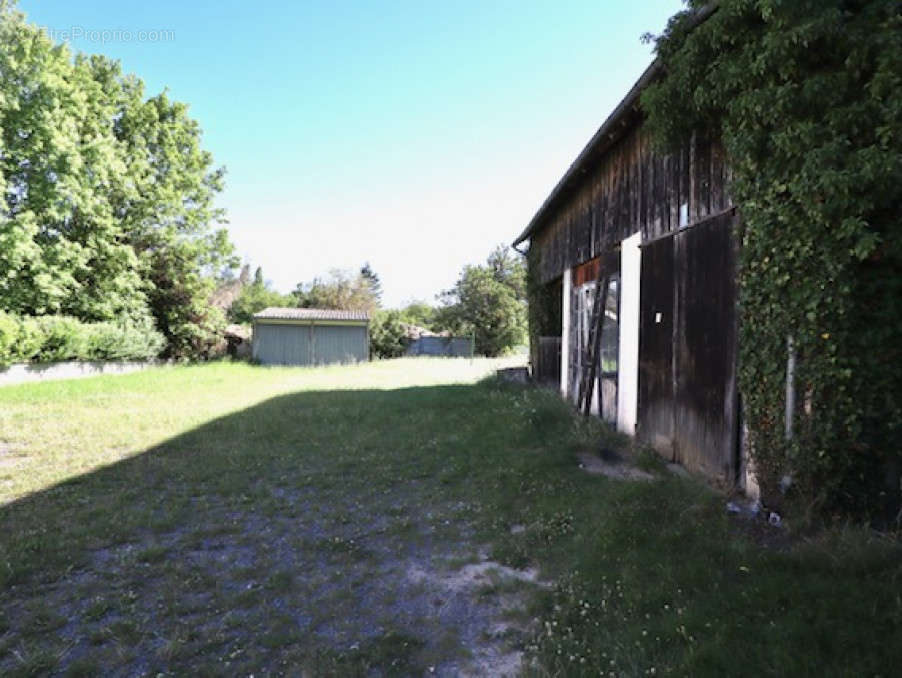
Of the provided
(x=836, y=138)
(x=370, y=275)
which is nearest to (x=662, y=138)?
(x=836, y=138)

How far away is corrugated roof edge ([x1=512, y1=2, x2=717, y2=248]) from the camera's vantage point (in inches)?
168

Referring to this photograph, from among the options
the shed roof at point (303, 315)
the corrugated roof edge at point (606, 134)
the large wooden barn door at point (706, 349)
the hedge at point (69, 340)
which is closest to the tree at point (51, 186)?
the hedge at point (69, 340)

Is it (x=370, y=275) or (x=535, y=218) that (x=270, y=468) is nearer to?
(x=535, y=218)

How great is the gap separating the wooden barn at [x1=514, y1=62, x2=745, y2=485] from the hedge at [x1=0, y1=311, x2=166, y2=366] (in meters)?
12.8

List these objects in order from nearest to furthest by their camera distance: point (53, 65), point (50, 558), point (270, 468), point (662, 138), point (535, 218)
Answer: point (50, 558) → point (662, 138) → point (270, 468) → point (535, 218) → point (53, 65)

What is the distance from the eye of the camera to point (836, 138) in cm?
277

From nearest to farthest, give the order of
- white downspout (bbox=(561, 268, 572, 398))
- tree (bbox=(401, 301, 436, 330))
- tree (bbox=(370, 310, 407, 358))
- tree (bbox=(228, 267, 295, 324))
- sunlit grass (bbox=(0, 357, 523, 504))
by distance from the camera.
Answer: sunlit grass (bbox=(0, 357, 523, 504)), white downspout (bbox=(561, 268, 572, 398)), tree (bbox=(370, 310, 407, 358)), tree (bbox=(228, 267, 295, 324)), tree (bbox=(401, 301, 436, 330))

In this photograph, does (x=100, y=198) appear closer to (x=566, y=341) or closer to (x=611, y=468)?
(x=566, y=341)

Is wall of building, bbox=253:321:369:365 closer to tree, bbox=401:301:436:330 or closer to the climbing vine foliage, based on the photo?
the climbing vine foliage

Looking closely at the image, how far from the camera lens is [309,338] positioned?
22.5 m

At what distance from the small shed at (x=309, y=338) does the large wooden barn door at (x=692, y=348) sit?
18.5 metres

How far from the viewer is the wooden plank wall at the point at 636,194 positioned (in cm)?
427

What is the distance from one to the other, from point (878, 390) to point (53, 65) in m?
19.5

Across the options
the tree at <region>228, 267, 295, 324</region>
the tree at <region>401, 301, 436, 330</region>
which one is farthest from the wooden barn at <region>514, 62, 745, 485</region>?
the tree at <region>401, 301, 436, 330</region>
